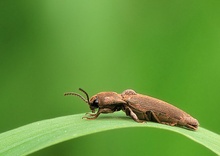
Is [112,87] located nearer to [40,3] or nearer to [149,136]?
[149,136]

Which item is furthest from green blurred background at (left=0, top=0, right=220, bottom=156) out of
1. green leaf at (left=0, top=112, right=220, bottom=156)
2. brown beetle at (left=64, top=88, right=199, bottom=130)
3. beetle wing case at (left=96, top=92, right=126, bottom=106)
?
green leaf at (left=0, top=112, right=220, bottom=156)

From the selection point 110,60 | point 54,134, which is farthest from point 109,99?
point 54,134

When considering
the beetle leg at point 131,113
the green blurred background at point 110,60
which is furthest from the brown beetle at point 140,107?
the green blurred background at point 110,60

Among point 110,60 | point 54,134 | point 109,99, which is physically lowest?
point 54,134

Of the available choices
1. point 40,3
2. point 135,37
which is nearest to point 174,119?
point 135,37

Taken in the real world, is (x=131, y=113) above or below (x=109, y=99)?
below

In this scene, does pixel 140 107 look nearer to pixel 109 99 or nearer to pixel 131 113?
pixel 131 113

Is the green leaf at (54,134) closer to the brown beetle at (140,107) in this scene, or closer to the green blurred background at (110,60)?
the brown beetle at (140,107)

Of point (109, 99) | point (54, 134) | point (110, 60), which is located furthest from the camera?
point (110, 60)
